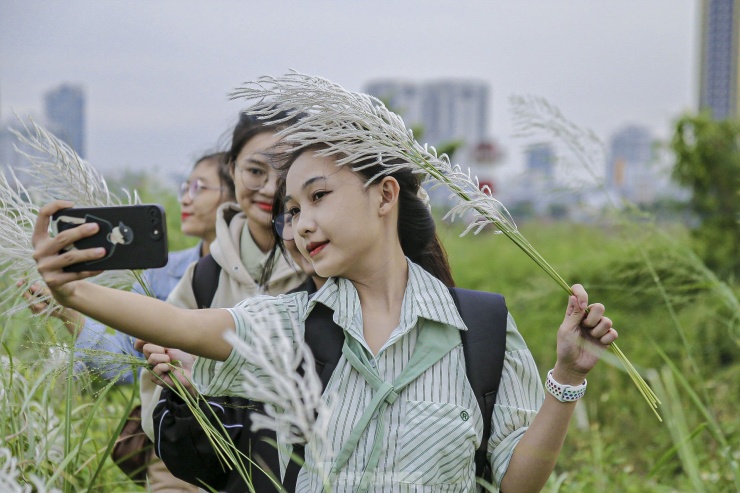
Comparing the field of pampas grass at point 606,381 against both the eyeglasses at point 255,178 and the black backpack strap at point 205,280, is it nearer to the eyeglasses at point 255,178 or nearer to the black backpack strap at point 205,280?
the black backpack strap at point 205,280

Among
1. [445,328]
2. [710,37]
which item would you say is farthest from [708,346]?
[710,37]

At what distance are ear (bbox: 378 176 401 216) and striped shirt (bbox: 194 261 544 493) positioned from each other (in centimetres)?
18

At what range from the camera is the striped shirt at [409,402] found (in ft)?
5.94

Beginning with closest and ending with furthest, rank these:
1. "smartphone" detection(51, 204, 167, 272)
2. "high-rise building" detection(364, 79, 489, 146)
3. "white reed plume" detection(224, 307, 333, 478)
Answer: "white reed plume" detection(224, 307, 333, 478) < "smartphone" detection(51, 204, 167, 272) < "high-rise building" detection(364, 79, 489, 146)

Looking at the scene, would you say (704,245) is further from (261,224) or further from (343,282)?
(343,282)

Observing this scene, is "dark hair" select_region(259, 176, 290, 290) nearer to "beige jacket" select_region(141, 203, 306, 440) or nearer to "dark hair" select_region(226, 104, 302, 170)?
"beige jacket" select_region(141, 203, 306, 440)

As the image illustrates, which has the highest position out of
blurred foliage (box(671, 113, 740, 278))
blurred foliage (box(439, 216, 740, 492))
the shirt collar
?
the shirt collar

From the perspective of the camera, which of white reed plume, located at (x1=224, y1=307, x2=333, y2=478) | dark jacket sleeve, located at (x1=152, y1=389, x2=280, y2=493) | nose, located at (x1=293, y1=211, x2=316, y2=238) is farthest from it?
dark jacket sleeve, located at (x1=152, y1=389, x2=280, y2=493)

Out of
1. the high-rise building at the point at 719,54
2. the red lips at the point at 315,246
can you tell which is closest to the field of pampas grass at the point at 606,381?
the red lips at the point at 315,246

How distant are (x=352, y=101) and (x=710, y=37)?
522 inches

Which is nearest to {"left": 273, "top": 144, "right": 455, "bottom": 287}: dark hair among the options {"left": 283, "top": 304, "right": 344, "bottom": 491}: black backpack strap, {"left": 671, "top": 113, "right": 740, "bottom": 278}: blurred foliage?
{"left": 283, "top": 304, "right": 344, "bottom": 491}: black backpack strap

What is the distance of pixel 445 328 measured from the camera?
195 cm

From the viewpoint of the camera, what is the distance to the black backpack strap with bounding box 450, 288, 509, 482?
191 cm

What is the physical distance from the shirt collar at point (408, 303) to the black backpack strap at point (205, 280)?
0.73 metres
